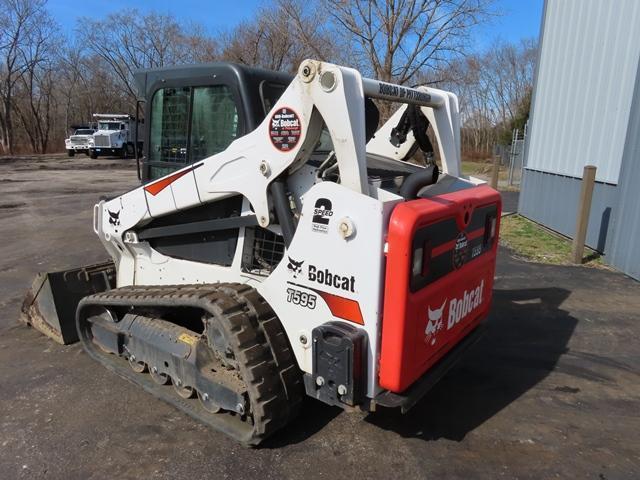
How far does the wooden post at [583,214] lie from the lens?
25.5 ft

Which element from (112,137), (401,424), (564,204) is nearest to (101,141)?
(112,137)

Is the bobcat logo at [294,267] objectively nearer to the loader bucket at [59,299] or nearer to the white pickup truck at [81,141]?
the loader bucket at [59,299]

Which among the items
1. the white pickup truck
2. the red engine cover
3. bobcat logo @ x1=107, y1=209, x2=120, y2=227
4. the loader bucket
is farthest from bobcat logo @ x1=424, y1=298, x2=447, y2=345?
the white pickup truck

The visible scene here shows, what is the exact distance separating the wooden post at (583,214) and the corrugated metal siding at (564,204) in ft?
1.21

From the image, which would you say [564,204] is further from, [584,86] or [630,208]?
[630,208]

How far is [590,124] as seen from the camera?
9.24 metres

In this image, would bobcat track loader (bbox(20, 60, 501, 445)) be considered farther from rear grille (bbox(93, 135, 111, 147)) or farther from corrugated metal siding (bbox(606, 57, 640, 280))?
rear grille (bbox(93, 135, 111, 147))

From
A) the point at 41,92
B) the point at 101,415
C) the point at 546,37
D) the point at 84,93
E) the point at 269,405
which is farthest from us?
the point at 84,93

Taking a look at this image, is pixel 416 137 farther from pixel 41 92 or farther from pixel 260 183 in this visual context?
pixel 41 92

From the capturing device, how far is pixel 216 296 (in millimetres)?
3090

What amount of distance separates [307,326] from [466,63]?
81.6 ft

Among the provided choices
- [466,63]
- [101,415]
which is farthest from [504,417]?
[466,63]

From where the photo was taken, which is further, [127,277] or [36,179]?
[36,179]

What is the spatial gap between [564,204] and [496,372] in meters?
7.01
